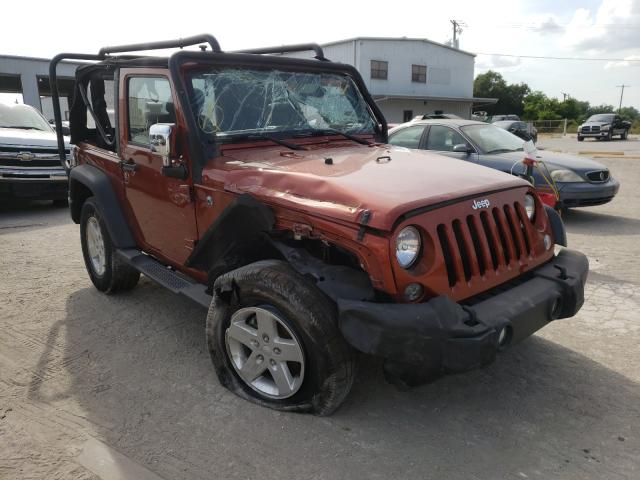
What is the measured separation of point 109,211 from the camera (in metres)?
4.45

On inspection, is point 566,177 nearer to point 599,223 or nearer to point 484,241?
point 599,223

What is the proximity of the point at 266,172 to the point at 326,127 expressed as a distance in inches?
47.1

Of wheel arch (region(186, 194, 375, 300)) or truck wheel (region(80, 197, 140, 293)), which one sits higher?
wheel arch (region(186, 194, 375, 300))

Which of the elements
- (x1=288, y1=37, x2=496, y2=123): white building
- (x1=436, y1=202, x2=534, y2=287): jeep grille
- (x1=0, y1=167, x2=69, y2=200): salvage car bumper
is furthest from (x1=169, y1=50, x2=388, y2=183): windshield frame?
(x1=288, y1=37, x2=496, y2=123): white building

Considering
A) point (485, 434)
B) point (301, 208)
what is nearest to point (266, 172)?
point (301, 208)

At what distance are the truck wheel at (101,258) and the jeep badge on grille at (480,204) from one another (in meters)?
3.11

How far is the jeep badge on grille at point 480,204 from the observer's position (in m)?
2.91

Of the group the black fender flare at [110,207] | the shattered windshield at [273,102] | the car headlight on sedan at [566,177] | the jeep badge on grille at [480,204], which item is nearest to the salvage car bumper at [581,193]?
the car headlight on sedan at [566,177]

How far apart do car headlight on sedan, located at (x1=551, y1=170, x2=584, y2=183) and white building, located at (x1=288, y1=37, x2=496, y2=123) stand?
26665 millimetres

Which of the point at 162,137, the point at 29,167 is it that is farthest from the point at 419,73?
the point at 162,137

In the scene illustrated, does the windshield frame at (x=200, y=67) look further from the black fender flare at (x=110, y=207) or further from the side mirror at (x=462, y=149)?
the side mirror at (x=462, y=149)

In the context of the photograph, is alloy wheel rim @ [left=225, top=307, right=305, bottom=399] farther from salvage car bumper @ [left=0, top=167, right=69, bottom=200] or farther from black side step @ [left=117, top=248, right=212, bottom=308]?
salvage car bumper @ [left=0, top=167, right=69, bottom=200]

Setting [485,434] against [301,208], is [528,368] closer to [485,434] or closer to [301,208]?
[485,434]

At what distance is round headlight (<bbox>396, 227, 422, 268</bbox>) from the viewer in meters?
2.59
